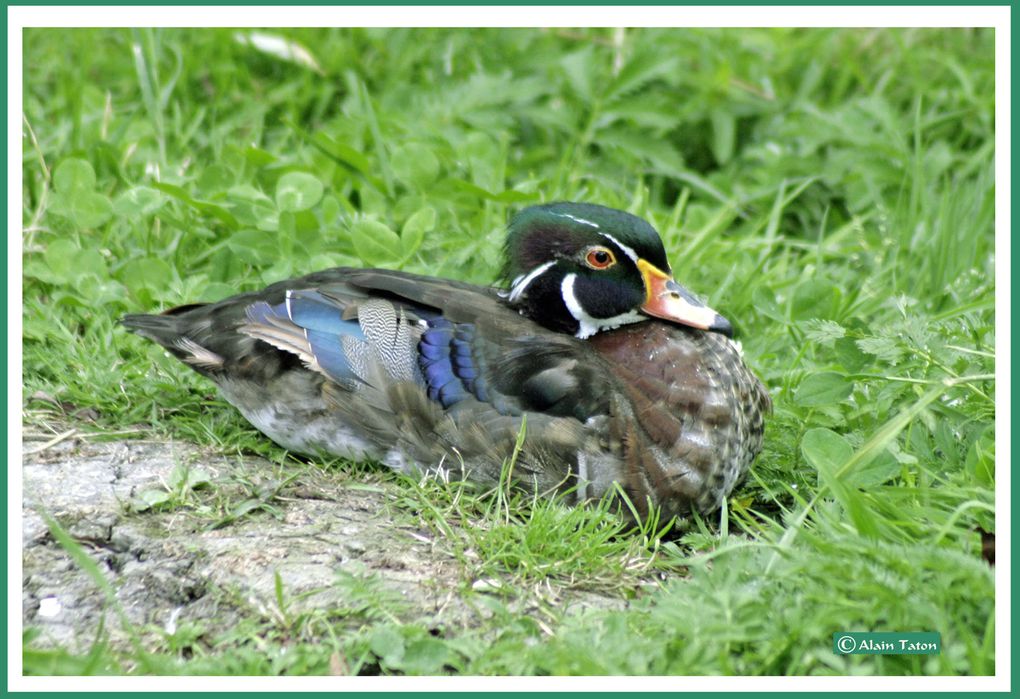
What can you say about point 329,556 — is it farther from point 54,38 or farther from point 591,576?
point 54,38

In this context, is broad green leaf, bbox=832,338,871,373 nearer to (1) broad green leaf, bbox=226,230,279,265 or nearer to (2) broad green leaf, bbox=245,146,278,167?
(1) broad green leaf, bbox=226,230,279,265

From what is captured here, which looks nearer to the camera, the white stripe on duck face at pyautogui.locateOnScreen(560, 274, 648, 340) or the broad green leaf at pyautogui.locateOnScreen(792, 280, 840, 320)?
the white stripe on duck face at pyautogui.locateOnScreen(560, 274, 648, 340)

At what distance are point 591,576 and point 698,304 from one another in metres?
1.00

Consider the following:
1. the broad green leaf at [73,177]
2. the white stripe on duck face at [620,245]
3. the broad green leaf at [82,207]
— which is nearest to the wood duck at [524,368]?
the white stripe on duck face at [620,245]

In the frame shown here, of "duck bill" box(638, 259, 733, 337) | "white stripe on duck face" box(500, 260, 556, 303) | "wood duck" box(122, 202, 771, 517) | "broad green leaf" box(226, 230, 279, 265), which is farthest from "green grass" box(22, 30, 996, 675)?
"white stripe on duck face" box(500, 260, 556, 303)

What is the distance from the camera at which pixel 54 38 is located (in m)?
6.01

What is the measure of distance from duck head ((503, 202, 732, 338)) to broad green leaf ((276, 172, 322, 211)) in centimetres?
117

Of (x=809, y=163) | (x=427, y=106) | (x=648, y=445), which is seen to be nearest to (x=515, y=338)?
(x=648, y=445)

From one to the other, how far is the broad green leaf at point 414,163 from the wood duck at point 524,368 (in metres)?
1.12

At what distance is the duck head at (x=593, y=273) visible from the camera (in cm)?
376

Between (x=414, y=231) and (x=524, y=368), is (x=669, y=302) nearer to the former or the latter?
(x=524, y=368)

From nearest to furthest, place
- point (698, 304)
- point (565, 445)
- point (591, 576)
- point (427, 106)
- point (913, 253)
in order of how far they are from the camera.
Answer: point (591, 576), point (565, 445), point (698, 304), point (913, 253), point (427, 106)

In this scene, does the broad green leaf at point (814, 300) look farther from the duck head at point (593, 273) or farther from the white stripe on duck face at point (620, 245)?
the white stripe on duck face at point (620, 245)

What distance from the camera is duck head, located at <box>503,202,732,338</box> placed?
3756 millimetres
